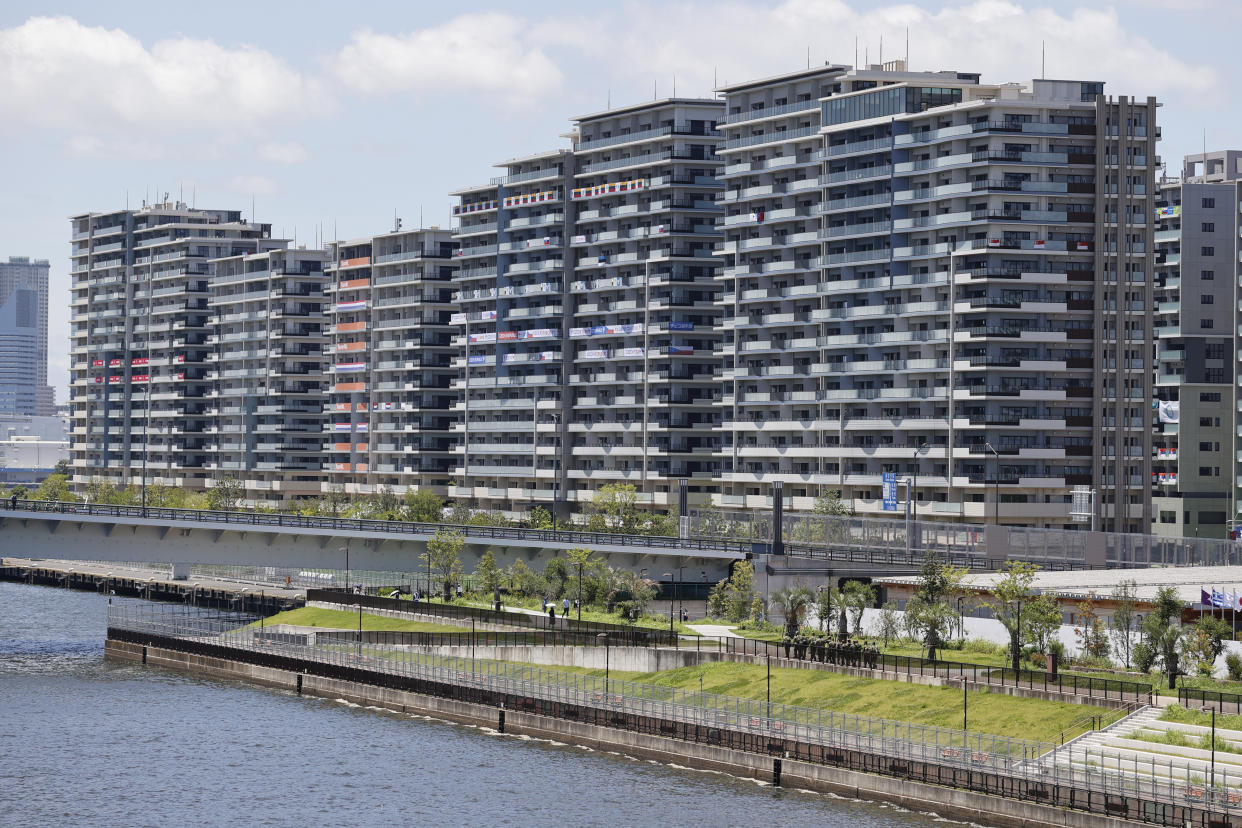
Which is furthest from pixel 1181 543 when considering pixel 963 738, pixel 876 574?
pixel 963 738

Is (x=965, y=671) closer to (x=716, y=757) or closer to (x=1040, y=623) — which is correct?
(x=1040, y=623)

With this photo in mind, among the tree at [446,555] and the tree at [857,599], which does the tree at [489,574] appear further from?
the tree at [857,599]

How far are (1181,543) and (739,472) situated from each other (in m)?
66.3

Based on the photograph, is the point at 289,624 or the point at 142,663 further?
the point at 289,624

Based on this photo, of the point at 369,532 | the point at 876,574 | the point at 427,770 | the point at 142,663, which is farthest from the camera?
the point at 369,532

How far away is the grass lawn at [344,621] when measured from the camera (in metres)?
125

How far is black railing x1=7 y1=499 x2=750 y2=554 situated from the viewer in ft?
443

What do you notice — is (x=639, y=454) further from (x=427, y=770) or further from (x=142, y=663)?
(x=427, y=770)

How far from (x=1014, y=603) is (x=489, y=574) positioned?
A: 55.0 meters

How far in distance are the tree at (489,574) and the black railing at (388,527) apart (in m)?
2.52

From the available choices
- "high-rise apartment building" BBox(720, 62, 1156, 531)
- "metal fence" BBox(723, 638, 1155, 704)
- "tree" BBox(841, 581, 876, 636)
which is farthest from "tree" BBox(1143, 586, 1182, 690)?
"high-rise apartment building" BBox(720, 62, 1156, 531)

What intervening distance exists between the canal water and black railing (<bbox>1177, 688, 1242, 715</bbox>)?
1369 cm

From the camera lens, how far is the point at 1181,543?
118 m

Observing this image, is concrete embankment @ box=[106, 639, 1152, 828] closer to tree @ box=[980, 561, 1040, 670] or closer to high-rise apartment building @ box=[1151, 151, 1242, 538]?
tree @ box=[980, 561, 1040, 670]
